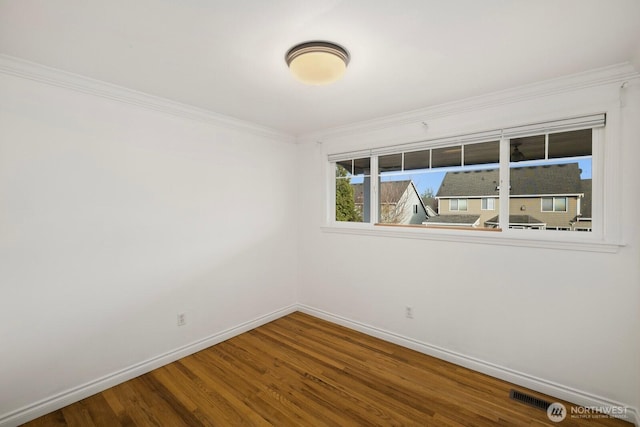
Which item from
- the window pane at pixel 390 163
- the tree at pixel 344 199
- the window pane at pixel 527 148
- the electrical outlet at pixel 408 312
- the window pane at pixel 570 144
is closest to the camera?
the window pane at pixel 570 144

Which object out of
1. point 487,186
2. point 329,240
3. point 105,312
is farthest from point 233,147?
point 487,186

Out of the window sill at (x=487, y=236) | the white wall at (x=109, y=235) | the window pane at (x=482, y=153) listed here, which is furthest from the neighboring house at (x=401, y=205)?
the white wall at (x=109, y=235)

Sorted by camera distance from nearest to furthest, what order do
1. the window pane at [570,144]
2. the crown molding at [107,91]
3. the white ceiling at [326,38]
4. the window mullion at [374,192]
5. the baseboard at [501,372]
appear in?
the white ceiling at [326,38]
the crown molding at [107,91]
the baseboard at [501,372]
the window pane at [570,144]
the window mullion at [374,192]

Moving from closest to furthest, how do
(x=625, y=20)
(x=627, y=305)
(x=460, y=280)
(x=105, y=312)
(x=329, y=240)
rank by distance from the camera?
(x=625, y=20) < (x=627, y=305) < (x=105, y=312) < (x=460, y=280) < (x=329, y=240)

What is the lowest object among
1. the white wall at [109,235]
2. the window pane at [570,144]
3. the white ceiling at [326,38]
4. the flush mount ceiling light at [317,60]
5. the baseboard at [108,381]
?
the baseboard at [108,381]

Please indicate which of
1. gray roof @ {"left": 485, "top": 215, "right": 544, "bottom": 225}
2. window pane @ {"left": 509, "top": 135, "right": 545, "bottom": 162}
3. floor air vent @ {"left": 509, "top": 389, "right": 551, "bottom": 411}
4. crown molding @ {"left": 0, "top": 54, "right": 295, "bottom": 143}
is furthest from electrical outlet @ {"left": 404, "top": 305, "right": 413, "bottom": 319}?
crown molding @ {"left": 0, "top": 54, "right": 295, "bottom": 143}

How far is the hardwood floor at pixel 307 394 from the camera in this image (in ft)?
6.66

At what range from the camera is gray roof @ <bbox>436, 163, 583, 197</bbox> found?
2.32 m

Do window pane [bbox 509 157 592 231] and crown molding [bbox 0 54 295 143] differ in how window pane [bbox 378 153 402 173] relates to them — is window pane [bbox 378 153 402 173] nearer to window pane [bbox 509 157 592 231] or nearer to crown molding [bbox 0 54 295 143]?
window pane [bbox 509 157 592 231]

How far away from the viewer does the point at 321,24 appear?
1560 millimetres

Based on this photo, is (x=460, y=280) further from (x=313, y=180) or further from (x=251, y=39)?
(x=251, y=39)

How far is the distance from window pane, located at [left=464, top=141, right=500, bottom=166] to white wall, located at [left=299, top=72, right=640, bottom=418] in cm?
20

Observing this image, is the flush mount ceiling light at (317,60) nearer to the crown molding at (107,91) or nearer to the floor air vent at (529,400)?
the crown molding at (107,91)

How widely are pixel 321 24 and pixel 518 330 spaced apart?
2.72 metres
